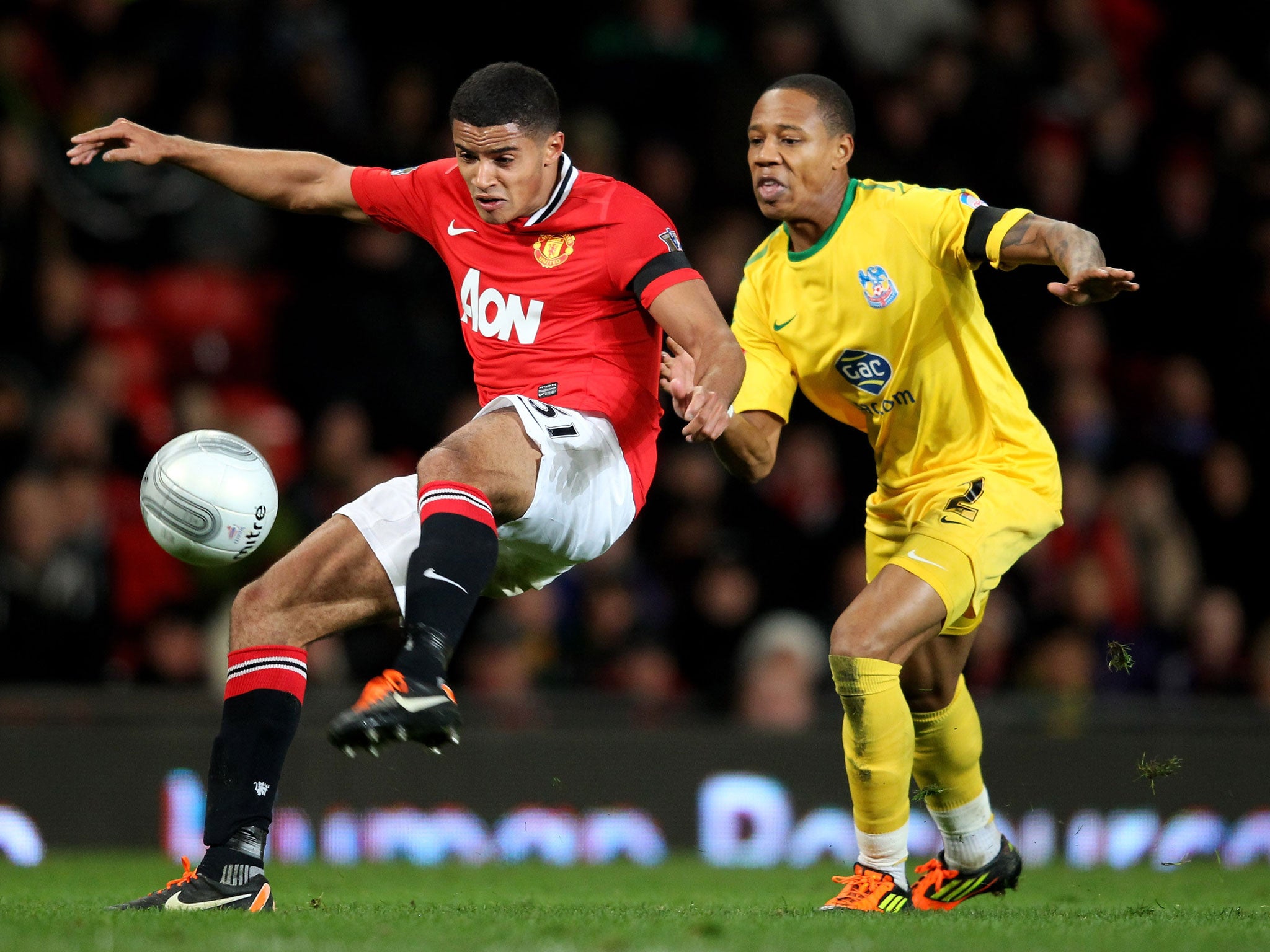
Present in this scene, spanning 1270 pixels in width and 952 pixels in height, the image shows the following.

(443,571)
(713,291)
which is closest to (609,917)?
(443,571)

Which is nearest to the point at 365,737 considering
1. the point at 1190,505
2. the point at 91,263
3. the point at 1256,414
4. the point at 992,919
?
the point at 992,919

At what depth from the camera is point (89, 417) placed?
8664 mm

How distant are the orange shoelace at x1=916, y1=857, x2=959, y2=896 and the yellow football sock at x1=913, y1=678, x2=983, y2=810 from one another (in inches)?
7.9

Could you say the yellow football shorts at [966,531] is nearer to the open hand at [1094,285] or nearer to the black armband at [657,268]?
the open hand at [1094,285]

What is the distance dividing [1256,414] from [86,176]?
751 centimetres

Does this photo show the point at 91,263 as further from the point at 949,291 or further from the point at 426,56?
the point at 949,291

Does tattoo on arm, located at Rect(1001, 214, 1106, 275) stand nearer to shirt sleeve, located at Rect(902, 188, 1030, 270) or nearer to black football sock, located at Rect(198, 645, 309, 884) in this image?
shirt sleeve, located at Rect(902, 188, 1030, 270)

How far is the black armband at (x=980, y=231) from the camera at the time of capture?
17.5ft

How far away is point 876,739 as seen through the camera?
205 inches

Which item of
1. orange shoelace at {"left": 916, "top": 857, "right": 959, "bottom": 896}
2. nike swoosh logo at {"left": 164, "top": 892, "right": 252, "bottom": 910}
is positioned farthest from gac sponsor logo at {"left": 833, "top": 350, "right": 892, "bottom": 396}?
nike swoosh logo at {"left": 164, "top": 892, "right": 252, "bottom": 910}

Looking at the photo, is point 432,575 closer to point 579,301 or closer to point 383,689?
point 383,689

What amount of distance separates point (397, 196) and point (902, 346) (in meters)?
1.75

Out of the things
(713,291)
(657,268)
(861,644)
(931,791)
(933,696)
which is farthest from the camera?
(713,291)

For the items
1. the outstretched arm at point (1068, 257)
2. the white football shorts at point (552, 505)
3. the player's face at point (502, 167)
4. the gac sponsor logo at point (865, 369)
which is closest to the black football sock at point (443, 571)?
the white football shorts at point (552, 505)
